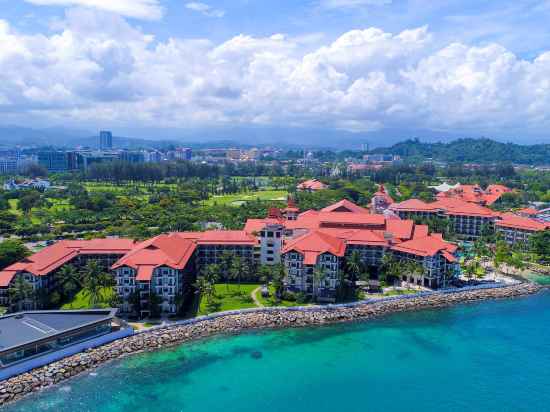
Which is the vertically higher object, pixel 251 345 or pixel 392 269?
pixel 392 269

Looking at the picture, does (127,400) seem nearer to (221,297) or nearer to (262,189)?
(221,297)

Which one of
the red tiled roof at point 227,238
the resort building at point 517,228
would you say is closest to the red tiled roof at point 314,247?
the red tiled roof at point 227,238

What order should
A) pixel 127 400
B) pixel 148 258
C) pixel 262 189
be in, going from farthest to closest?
pixel 262 189 → pixel 148 258 → pixel 127 400

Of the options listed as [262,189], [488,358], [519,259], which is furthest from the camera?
[262,189]

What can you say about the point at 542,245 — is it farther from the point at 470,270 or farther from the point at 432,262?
the point at 432,262

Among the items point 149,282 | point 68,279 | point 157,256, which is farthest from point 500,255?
point 68,279

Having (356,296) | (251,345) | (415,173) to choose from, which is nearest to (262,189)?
(415,173)

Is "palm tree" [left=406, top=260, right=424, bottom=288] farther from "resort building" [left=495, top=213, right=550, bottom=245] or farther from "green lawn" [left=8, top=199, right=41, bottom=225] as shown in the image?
"green lawn" [left=8, top=199, right=41, bottom=225]
